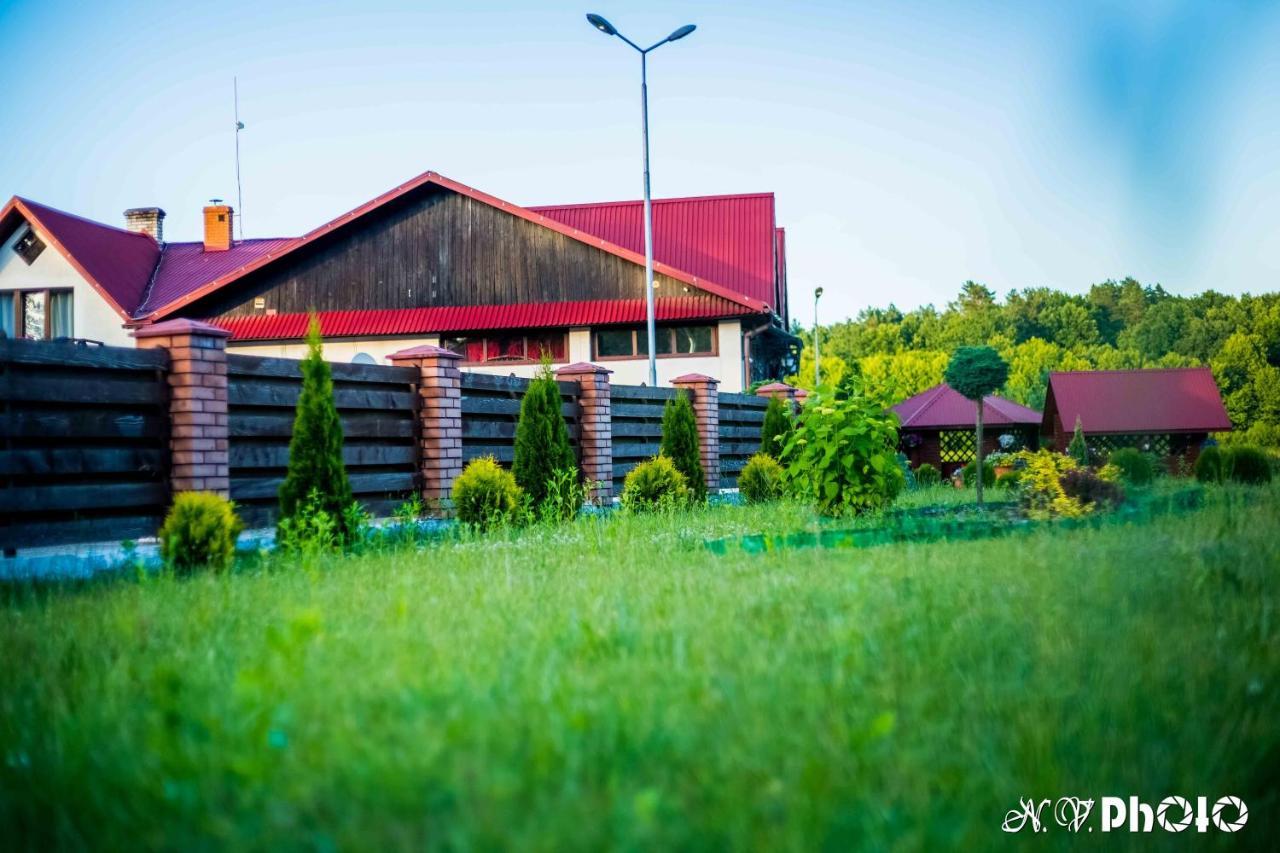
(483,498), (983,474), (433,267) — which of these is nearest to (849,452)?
(483,498)

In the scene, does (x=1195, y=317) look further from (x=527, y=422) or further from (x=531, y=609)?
(x=531, y=609)

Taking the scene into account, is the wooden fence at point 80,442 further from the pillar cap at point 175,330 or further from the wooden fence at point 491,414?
the wooden fence at point 491,414

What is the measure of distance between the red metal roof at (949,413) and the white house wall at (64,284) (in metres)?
23.6

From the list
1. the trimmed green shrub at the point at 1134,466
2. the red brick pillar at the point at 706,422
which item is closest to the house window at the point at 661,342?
the red brick pillar at the point at 706,422

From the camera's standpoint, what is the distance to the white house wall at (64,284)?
28.7 m

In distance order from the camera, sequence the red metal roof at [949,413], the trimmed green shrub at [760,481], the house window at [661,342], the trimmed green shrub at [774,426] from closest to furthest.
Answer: the trimmed green shrub at [760,481]
the trimmed green shrub at [774,426]
the house window at [661,342]
the red metal roof at [949,413]

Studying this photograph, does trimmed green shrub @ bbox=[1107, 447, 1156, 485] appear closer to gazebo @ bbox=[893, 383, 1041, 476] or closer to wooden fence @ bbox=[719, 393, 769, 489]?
wooden fence @ bbox=[719, 393, 769, 489]

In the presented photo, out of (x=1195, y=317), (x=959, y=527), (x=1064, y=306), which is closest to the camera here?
(x=959, y=527)

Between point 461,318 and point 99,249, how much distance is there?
36.5ft

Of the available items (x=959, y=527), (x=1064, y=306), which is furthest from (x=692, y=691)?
(x=1064, y=306)

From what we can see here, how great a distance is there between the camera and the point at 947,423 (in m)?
34.5

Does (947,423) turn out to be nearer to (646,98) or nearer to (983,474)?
(983,474)

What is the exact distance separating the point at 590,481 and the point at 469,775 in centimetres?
1127

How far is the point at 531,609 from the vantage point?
203 inches
